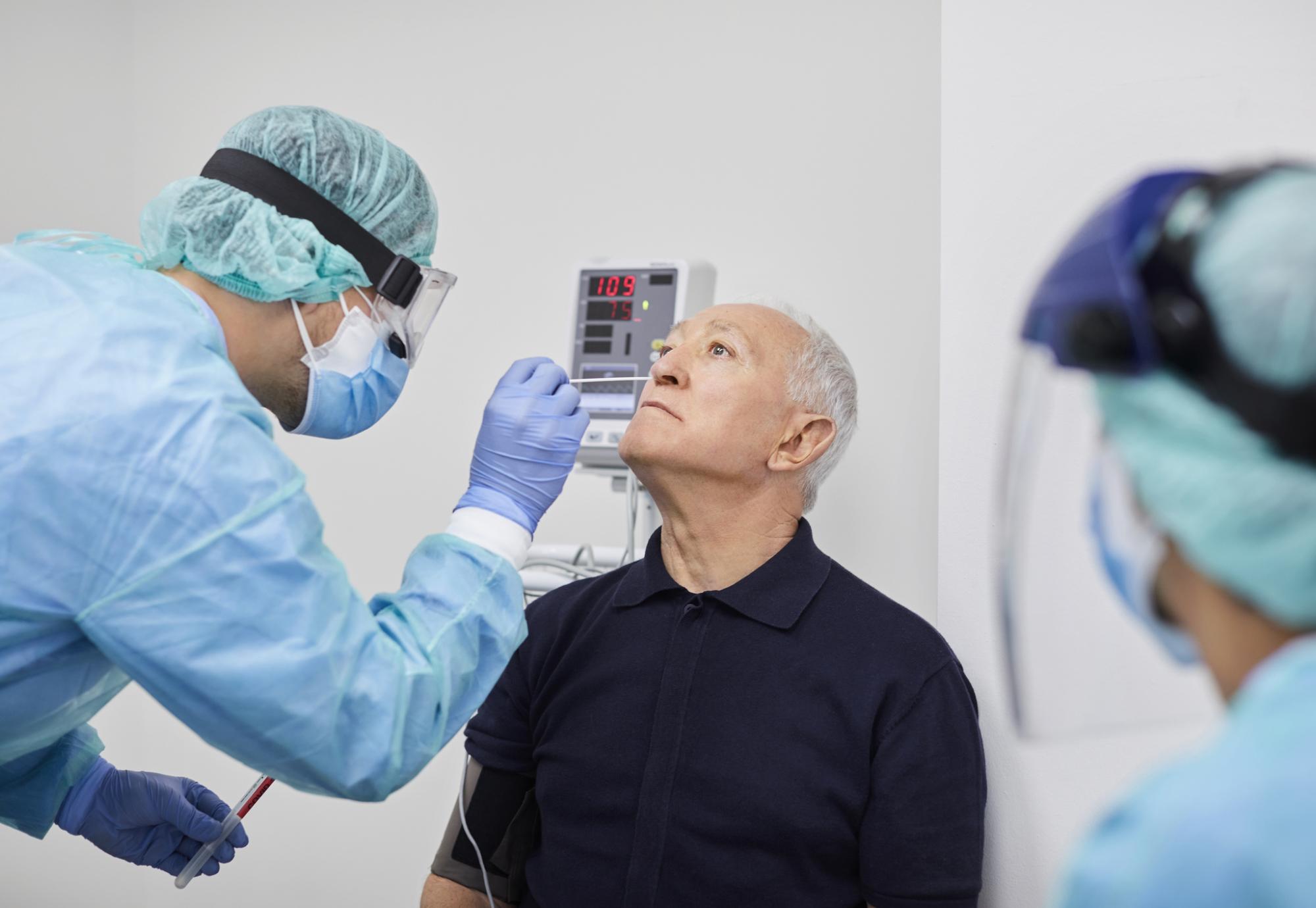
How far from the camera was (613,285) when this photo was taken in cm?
195

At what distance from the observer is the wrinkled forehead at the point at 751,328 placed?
1577 millimetres

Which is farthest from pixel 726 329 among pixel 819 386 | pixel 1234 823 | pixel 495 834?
pixel 1234 823

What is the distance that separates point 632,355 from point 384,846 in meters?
1.44

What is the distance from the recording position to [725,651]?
4.78ft

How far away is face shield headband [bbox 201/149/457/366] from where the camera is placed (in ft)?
4.05

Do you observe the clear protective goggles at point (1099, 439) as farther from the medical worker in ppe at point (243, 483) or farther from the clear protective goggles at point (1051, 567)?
the medical worker in ppe at point (243, 483)

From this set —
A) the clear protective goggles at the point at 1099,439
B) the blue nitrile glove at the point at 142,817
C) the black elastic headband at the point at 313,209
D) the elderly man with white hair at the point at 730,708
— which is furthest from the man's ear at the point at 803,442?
the blue nitrile glove at the point at 142,817

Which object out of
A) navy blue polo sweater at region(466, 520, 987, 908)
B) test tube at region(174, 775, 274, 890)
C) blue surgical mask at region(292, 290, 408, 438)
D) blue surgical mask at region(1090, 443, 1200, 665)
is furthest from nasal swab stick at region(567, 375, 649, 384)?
blue surgical mask at region(1090, 443, 1200, 665)

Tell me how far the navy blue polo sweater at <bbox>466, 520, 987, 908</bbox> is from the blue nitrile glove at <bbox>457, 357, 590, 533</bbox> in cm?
32

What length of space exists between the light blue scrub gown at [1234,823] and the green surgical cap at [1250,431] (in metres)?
0.04

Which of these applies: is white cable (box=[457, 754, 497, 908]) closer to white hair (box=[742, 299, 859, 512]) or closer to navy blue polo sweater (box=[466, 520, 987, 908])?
navy blue polo sweater (box=[466, 520, 987, 908])

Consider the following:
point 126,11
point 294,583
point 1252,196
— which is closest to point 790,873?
point 294,583

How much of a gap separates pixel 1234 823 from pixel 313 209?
1.09 meters

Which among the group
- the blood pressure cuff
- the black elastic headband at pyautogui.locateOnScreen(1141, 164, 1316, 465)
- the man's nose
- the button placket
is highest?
the black elastic headband at pyautogui.locateOnScreen(1141, 164, 1316, 465)
